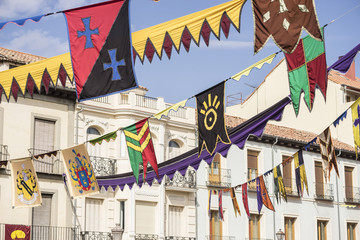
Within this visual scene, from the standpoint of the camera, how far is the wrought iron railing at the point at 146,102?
3115 cm

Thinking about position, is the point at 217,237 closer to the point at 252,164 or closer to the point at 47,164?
the point at 252,164

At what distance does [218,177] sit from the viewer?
3372 cm

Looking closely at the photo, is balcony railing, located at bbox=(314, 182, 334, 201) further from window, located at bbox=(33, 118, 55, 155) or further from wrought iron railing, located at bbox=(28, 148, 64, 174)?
window, located at bbox=(33, 118, 55, 155)

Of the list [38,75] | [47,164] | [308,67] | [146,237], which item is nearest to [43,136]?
[47,164]

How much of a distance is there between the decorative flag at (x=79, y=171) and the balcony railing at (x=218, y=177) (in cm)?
1395

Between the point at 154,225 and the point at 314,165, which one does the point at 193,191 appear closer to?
the point at 154,225

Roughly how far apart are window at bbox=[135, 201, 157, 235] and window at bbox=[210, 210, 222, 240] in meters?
3.27

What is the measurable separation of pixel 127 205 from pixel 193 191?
11.8ft

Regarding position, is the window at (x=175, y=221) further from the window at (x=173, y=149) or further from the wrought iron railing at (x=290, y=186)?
the wrought iron railing at (x=290, y=186)

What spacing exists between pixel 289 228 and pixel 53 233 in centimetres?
1356

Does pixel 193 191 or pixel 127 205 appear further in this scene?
pixel 193 191

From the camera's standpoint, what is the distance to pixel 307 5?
11.5m

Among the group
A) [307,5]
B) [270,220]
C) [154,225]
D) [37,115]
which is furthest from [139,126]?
[270,220]

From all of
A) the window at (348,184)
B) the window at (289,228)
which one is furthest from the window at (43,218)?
the window at (348,184)
